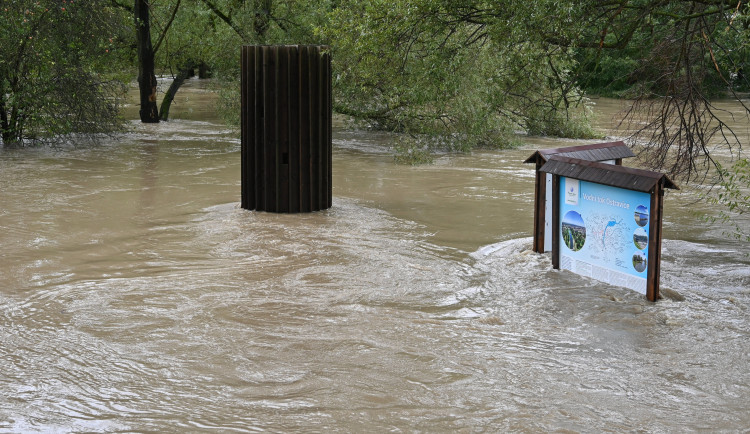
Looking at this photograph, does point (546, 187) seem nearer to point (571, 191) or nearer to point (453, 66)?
point (571, 191)

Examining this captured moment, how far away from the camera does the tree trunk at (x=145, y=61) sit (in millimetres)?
23172

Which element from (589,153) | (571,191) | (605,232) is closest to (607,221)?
(605,232)

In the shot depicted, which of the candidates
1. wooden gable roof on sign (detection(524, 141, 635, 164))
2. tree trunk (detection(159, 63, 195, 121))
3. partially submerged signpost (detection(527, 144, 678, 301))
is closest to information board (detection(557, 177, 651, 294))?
partially submerged signpost (detection(527, 144, 678, 301))

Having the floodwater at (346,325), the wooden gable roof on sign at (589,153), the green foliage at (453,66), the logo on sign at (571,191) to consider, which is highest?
the green foliage at (453,66)

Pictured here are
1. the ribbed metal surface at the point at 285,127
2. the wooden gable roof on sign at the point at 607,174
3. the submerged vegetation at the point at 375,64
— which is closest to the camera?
the wooden gable roof on sign at the point at 607,174

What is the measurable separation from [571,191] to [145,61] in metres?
17.4

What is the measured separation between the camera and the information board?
8.26 metres

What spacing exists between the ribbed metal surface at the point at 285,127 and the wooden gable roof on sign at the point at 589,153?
11.4 feet

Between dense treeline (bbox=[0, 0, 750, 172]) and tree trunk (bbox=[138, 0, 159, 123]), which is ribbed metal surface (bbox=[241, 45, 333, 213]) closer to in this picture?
dense treeline (bbox=[0, 0, 750, 172])

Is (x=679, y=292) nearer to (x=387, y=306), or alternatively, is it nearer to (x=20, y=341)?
(x=387, y=306)

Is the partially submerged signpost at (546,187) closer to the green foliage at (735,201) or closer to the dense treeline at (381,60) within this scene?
the dense treeline at (381,60)

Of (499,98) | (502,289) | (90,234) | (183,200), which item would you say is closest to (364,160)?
(499,98)

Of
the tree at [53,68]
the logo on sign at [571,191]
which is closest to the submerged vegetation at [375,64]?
the tree at [53,68]

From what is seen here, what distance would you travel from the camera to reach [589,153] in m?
10.1
